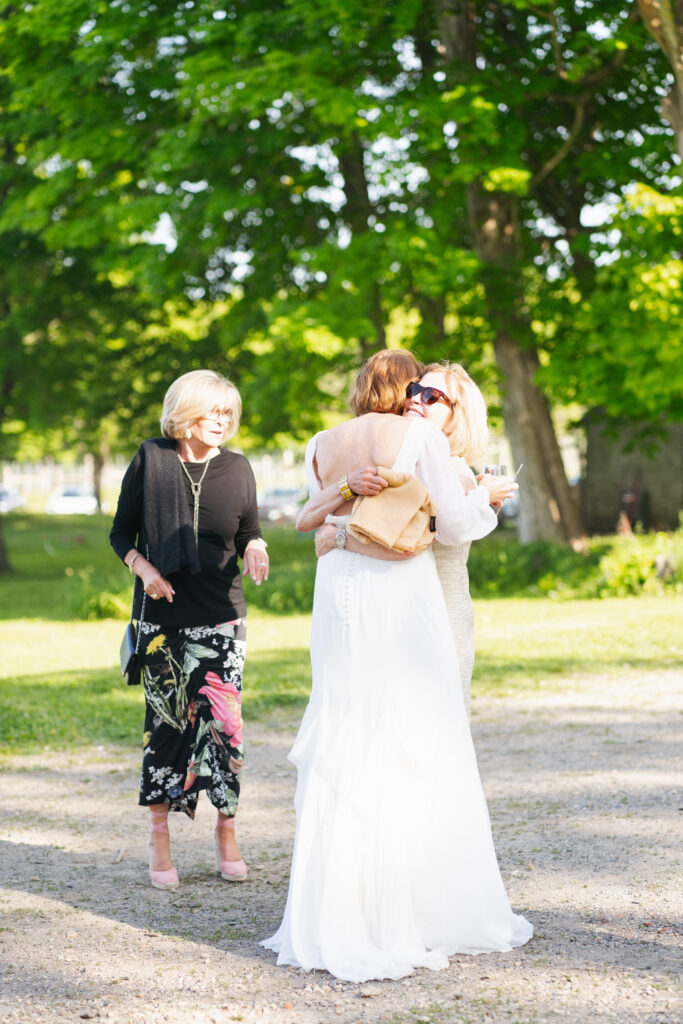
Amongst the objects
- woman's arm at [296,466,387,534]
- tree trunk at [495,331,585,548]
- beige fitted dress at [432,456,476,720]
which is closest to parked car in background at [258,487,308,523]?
tree trunk at [495,331,585,548]

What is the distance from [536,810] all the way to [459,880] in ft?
6.60

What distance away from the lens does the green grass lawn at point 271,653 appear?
861 centimetres

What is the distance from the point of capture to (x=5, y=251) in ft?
77.8

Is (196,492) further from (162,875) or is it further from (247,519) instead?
(162,875)

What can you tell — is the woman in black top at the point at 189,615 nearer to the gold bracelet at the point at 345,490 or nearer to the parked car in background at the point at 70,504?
the gold bracelet at the point at 345,490

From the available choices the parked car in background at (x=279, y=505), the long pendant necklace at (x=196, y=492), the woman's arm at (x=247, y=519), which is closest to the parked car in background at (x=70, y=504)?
the parked car in background at (x=279, y=505)

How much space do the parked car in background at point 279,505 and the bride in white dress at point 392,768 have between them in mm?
38960

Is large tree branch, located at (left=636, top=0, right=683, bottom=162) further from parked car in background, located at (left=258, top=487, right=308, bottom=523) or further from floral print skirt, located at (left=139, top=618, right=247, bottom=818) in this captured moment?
parked car in background, located at (left=258, top=487, right=308, bottom=523)

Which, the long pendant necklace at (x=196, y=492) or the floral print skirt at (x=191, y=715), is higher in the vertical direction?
the long pendant necklace at (x=196, y=492)

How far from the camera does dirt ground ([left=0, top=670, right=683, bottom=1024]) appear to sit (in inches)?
134

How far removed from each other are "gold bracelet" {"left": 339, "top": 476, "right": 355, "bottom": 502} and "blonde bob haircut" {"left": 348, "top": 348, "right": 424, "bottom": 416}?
255mm

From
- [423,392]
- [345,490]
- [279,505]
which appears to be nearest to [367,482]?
[345,490]

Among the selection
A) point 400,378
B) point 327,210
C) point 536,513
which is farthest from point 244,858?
point 327,210

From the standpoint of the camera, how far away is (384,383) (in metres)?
3.91
